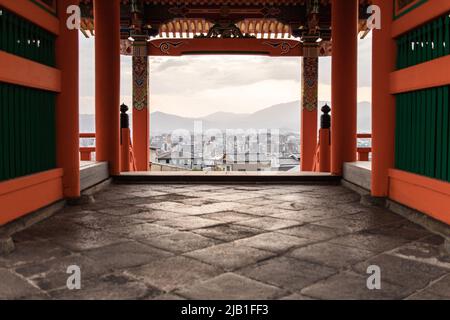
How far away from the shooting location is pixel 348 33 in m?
6.50

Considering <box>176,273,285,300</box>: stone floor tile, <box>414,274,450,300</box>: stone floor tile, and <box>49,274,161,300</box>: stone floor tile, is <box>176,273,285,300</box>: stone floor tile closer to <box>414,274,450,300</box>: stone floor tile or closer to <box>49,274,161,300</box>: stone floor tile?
<box>49,274,161,300</box>: stone floor tile

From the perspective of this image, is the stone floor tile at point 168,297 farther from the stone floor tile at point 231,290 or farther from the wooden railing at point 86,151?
the wooden railing at point 86,151

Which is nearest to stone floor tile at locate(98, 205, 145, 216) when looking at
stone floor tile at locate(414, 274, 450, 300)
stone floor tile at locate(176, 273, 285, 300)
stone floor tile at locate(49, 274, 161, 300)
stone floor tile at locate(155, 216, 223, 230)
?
stone floor tile at locate(155, 216, 223, 230)

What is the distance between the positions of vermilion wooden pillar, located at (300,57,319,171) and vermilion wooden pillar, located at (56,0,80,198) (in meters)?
7.49

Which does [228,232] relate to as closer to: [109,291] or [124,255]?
[124,255]

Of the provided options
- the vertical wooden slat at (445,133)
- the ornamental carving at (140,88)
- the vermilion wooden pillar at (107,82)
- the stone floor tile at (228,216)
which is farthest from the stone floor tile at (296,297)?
the ornamental carving at (140,88)

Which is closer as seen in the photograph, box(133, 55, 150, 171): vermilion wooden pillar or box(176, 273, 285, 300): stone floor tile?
box(176, 273, 285, 300): stone floor tile

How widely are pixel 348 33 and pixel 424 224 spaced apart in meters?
3.57

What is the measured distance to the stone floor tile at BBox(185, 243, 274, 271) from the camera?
2.66 m

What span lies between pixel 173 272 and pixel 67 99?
2.59 metres

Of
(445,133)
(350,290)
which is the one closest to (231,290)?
(350,290)

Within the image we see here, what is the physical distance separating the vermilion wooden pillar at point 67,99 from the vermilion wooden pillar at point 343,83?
3574mm

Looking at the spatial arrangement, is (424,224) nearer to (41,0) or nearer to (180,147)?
(41,0)

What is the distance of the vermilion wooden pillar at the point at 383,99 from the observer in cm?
443
